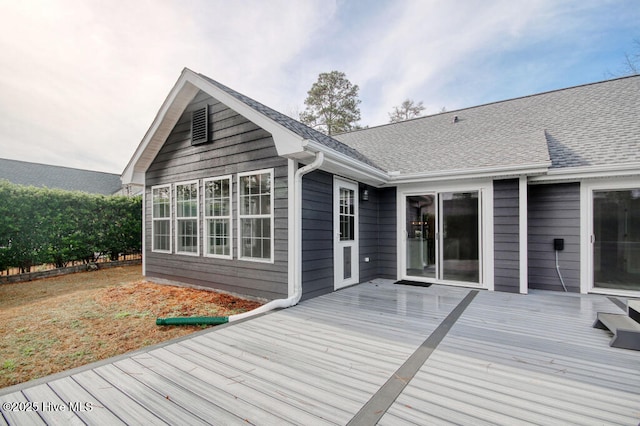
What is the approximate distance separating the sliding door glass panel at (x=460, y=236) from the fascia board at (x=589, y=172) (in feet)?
3.98

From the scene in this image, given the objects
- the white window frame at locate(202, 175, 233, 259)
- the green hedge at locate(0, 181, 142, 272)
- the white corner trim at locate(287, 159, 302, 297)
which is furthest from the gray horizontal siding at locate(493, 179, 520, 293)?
the green hedge at locate(0, 181, 142, 272)

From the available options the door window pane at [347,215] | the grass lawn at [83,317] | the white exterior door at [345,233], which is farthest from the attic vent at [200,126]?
the grass lawn at [83,317]

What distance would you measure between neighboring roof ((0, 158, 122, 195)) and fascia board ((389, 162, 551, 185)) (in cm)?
1703

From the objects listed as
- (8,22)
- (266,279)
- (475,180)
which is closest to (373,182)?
(475,180)

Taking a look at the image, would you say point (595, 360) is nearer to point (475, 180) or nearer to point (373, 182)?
point (475, 180)

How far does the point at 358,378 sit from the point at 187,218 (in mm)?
4981

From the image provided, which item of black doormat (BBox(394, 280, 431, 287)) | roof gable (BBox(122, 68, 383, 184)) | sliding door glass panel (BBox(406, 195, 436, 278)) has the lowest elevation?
black doormat (BBox(394, 280, 431, 287))

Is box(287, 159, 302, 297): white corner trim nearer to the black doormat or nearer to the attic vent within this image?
the attic vent

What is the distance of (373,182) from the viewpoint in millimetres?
6062

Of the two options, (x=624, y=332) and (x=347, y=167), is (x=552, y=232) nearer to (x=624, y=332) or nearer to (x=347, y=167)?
(x=624, y=332)

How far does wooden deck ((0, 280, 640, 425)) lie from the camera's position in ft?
5.83

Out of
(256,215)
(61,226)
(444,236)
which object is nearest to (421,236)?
(444,236)

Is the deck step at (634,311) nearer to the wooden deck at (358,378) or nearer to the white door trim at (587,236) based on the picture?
the wooden deck at (358,378)

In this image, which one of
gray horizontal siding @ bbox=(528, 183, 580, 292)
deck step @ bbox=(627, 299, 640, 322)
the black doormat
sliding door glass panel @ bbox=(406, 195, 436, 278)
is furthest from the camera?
sliding door glass panel @ bbox=(406, 195, 436, 278)
